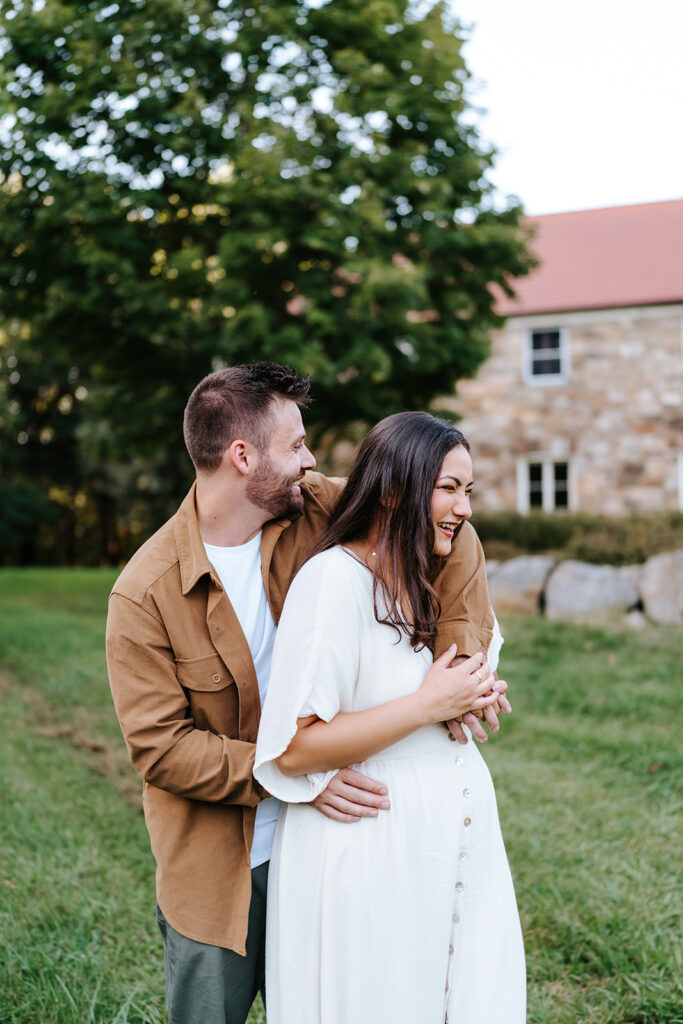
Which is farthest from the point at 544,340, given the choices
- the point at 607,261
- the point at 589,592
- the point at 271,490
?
the point at 271,490

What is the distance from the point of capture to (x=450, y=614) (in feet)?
7.75

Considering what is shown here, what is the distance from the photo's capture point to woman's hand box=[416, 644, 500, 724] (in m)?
2.13

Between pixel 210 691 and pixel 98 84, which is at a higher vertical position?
pixel 98 84

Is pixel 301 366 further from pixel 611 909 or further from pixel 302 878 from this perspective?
pixel 302 878

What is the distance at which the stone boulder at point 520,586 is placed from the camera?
39.0 ft

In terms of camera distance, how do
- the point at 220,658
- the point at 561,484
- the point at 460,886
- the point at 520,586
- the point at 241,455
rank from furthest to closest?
the point at 561,484
the point at 520,586
the point at 241,455
the point at 220,658
the point at 460,886

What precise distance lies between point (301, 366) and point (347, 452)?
10.1 meters

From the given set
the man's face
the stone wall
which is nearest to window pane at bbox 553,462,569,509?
the stone wall

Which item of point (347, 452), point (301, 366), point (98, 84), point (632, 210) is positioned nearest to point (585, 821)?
point (301, 366)

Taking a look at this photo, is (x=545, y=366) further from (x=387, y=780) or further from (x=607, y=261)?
(x=387, y=780)

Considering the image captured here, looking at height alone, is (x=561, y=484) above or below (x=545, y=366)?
below

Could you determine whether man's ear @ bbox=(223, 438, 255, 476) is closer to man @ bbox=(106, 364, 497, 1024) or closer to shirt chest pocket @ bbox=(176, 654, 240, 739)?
man @ bbox=(106, 364, 497, 1024)

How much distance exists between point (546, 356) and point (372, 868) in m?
19.9

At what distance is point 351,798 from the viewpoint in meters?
2.14
